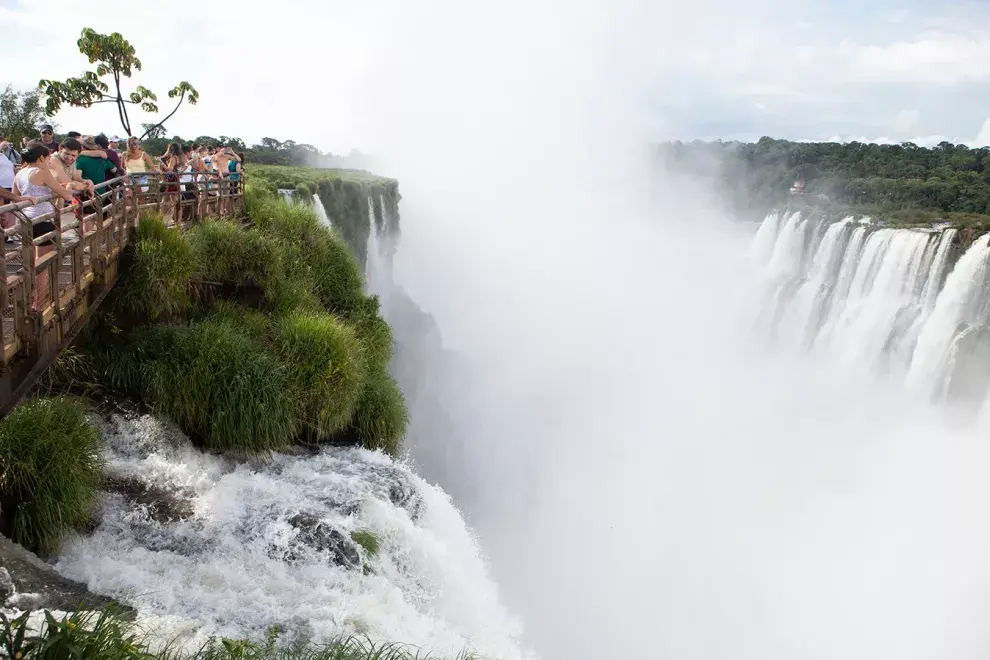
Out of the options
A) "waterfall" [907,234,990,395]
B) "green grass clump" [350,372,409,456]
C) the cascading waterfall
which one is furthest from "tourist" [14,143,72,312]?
"waterfall" [907,234,990,395]

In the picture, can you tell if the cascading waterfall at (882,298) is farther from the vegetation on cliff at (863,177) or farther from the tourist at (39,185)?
the tourist at (39,185)

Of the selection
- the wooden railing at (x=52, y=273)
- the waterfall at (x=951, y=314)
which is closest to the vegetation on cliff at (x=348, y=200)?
the wooden railing at (x=52, y=273)

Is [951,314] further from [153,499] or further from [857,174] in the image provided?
[857,174]

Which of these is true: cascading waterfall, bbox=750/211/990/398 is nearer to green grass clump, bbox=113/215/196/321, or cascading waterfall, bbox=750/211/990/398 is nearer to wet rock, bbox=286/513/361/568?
wet rock, bbox=286/513/361/568

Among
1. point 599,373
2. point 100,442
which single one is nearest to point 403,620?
point 100,442

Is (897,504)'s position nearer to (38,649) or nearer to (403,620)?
(403,620)

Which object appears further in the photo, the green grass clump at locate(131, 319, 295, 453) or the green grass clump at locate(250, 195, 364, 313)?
the green grass clump at locate(250, 195, 364, 313)
